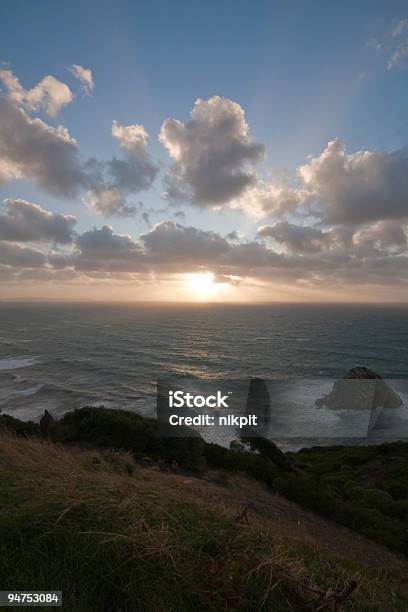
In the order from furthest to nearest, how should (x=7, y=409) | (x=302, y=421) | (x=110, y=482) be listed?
(x=302, y=421) < (x=7, y=409) < (x=110, y=482)

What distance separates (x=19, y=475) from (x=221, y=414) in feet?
150

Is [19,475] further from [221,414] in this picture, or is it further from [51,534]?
[221,414]

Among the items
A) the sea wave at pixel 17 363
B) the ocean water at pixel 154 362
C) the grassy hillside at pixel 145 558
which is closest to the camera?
the grassy hillside at pixel 145 558

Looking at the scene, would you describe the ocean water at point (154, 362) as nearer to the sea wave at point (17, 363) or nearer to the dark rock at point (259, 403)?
→ the sea wave at point (17, 363)

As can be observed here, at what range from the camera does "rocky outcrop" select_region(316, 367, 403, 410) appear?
52.0 metres

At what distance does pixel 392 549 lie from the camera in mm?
11867

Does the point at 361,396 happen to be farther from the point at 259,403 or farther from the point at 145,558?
the point at 145,558

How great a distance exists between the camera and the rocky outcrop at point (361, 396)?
5200 centimetres

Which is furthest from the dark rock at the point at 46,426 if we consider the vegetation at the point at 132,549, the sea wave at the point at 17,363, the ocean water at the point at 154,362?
the sea wave at the point at 17,363

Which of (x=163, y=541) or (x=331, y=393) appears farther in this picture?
(x=331, y=393)

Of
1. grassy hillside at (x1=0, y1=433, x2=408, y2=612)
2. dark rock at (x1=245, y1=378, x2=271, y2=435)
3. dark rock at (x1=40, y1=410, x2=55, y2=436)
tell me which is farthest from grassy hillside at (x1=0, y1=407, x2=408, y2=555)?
dark rock at (x1=245, y1=378, x2=271, y2=435)

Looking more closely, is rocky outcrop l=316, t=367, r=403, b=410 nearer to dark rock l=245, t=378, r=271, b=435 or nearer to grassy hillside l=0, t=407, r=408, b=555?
dark rock l=245, t=378, r=271, b=435

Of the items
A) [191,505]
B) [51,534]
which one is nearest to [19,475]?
[51,534]

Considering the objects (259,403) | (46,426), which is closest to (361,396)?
(259,403)
